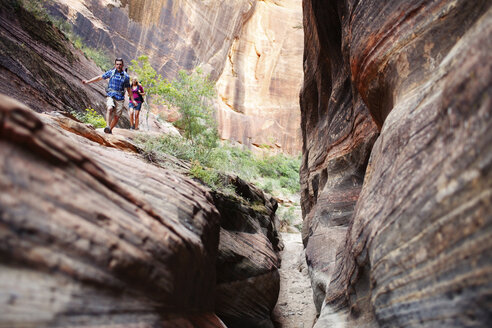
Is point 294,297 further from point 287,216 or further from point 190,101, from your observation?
point 287,216

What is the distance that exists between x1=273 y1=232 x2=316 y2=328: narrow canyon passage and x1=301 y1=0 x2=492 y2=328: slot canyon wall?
10.8 ft

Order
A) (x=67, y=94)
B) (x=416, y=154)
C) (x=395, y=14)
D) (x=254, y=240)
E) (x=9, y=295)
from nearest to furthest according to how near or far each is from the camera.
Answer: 1. (x=9, y=295)
2. (x=416, y=154)
3. (x=395, y=14)
4. (x=254, y=240)
5. (x=67, y=94)

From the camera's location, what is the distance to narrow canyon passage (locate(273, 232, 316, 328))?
7.62 m

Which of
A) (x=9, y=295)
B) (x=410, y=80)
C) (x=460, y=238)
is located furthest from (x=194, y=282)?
(x=410, y=80)

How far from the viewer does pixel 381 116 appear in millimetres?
4996

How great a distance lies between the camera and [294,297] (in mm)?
8906

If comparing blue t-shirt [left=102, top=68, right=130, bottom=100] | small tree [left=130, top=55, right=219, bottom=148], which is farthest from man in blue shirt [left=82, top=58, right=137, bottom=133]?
small tree [left=130, top=55, right=219, bottom=148]

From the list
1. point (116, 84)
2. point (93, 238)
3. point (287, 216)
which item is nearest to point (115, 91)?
point (116, 84)

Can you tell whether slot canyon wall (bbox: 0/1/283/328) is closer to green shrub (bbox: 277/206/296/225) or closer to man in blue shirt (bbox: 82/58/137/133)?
man in blue shirt (bbox: 82/58/137/133)

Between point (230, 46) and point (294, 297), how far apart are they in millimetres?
25045

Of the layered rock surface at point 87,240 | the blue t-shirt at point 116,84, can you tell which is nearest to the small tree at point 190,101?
the blue t-shirt at point 116,84

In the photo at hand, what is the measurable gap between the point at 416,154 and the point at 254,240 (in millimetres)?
5358

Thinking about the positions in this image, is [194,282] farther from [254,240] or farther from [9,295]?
[254,240]

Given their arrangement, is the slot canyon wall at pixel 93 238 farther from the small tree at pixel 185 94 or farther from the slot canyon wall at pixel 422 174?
the small tree at pixel 185 94
